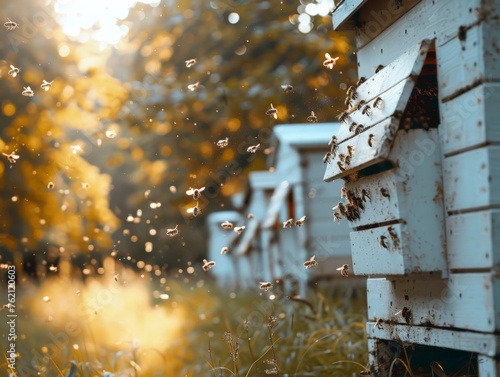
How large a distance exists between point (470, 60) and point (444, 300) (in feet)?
2.93

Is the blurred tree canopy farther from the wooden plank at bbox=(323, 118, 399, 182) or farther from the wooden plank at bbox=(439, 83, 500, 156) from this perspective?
the wooden plank at bbox=(439, 83, 500, 156)

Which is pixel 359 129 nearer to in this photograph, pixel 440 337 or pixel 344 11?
pixel 344 11

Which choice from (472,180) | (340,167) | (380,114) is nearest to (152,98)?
(340,167)

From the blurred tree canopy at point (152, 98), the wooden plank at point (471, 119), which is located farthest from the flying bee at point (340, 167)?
the blurred tree canopy at point (152, 98)

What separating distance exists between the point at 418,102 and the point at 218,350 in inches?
123

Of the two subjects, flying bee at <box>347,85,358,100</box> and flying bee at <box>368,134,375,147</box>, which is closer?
flying bee at <box>368,134,375,147</box>

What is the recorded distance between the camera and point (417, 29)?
2787 millimetres

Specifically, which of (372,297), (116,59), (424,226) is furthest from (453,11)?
(116,59)

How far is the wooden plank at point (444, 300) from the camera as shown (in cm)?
226

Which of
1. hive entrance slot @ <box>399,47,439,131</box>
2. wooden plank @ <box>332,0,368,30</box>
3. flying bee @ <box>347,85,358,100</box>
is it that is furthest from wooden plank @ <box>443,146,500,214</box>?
wooden plank @ <box>332,0,368,30</box>

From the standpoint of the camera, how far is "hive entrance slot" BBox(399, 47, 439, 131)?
2.66 metres

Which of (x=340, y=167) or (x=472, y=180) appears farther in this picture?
(x=340, y=167)

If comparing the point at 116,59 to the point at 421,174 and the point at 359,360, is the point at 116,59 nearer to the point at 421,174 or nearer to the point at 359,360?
the point at 359,360

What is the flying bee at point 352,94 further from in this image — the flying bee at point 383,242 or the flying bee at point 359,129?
the flying bee at point 383,242
